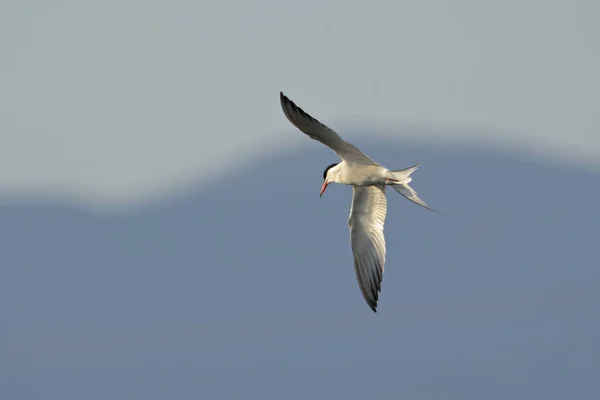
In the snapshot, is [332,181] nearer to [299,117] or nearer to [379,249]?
[379,249]

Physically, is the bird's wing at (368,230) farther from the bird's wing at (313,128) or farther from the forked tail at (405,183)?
the bird's wing at (313,128)

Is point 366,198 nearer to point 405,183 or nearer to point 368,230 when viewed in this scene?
point 368,230

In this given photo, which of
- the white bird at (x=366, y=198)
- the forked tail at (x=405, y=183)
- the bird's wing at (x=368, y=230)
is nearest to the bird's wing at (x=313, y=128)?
A: the white bird at (x=366, y=198)

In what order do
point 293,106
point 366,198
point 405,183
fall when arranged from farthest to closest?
point 366,198, point 405,183, point 293,106

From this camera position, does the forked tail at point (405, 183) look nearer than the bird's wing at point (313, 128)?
No

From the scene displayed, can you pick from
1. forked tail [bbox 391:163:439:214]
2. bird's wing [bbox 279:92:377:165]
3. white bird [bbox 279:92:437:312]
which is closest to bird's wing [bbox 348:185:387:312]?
white bird [bbox 279:92:437:312]

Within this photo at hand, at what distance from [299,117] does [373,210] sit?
3656 mm

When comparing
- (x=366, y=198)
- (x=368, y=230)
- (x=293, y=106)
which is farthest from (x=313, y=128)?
(x=368, y=230)

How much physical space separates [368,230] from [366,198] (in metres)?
0.49

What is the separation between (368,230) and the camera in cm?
2184

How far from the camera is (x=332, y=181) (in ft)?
69.3

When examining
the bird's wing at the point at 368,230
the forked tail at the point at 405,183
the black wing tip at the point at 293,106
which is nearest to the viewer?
the black wing tip at the point at 293,106

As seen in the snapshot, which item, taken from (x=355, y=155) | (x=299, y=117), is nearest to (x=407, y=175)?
(x=355, y=155)

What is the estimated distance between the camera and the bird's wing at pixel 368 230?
2158 centimetres
